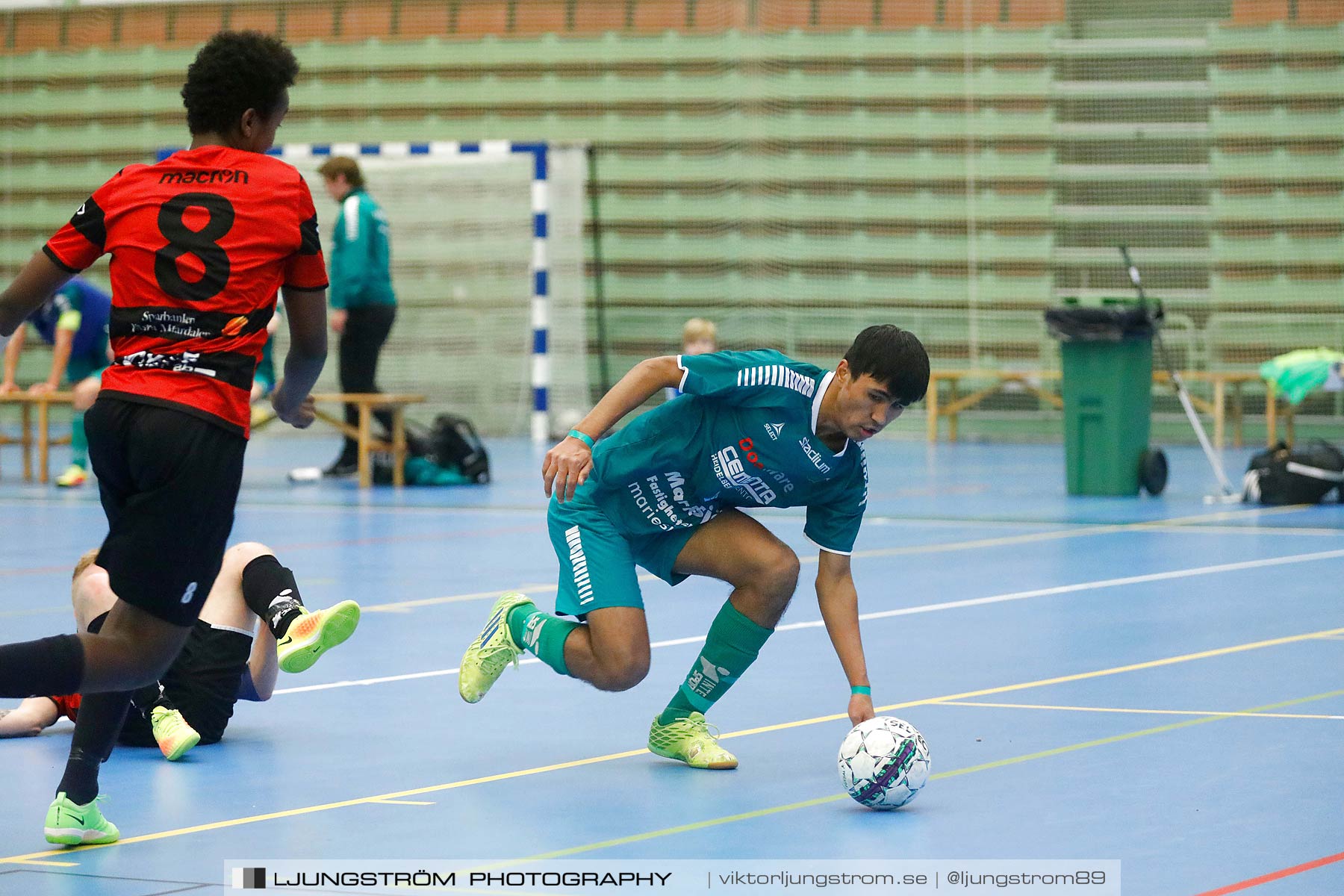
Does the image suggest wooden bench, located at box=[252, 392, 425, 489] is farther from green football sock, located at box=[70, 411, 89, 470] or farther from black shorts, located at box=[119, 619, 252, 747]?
black shorts, located at box=[119, 619, 252, 747]

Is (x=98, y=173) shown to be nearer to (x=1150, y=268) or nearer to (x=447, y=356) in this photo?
(x=447, y=356)

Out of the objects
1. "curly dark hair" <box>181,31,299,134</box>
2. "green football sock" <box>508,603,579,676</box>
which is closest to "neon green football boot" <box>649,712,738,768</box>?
"green football sock" <box>508,603,579,676</box>

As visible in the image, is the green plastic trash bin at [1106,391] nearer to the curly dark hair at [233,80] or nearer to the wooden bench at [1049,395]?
→ the wooden bench at [1049,395]

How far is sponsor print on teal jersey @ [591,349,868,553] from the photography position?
4770mm

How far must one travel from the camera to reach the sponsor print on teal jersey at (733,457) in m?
4.77

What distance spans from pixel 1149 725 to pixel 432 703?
206cm

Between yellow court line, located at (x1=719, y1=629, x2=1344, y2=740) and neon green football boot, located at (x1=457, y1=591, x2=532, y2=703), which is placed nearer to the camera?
neon green football boot, located at (x1=457, y1=591, x2=532, y2=703)

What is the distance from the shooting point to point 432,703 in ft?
19.0

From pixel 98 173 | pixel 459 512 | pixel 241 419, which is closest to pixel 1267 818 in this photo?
pixel 241 419

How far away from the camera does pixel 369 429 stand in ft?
46.2

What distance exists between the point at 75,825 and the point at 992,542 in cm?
705

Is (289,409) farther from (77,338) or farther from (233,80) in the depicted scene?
(77,338)

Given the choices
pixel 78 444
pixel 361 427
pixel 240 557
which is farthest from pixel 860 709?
pixel 78 444

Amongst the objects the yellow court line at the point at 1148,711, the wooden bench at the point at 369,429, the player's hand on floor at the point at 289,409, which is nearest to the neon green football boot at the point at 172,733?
the player's hand on floor at the point at 289,409
